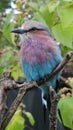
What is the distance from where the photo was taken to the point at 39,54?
1.37m

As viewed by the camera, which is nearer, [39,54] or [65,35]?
[65,35]

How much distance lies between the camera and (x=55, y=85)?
138 centimetres

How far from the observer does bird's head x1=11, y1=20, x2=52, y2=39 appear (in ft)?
4.26

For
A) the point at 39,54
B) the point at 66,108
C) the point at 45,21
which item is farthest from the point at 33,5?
the point at 66,108

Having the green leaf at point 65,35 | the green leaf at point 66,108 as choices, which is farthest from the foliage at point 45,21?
the green leaf at point 66,108

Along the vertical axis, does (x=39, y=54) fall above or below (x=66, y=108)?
above

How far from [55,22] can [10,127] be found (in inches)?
14.7

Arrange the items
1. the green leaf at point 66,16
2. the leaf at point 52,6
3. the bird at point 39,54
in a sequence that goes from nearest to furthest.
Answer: the green leaf at point 66,16 < the leaf at point 52,6 < the bird at point 39,54

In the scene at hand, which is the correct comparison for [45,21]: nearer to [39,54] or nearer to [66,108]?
[39,54]

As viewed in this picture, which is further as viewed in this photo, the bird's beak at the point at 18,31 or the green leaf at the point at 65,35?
the bird's beak at the point at 18,31

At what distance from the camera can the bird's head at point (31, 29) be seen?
1.30 meters

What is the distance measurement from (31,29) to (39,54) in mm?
91

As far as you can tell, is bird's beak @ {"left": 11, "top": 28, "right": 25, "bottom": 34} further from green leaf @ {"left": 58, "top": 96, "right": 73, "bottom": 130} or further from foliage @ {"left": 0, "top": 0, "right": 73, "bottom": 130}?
green leaf @ {"left": 58, "top": 96, "right": 73, "bottom": 130}

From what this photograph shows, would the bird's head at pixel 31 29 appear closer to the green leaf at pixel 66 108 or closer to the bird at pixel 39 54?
the bird at pixel 39 54
